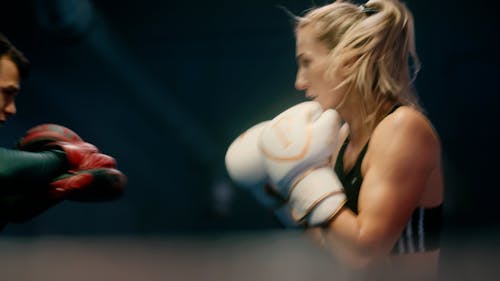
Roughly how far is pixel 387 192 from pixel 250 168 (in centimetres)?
24

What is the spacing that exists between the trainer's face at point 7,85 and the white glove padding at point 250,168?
1.71 feet

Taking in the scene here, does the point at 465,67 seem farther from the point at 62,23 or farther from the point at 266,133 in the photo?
the point at 266,133

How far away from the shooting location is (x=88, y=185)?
104cm

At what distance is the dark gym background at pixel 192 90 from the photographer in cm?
314

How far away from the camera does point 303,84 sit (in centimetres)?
98

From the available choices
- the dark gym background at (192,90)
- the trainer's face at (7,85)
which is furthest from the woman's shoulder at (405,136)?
the dark gym background at (192,90)

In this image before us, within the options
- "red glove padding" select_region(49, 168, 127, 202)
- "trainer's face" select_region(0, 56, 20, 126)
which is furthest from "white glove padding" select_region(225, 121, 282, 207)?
"trainer's face" select_region(0, 56, 20, 126)

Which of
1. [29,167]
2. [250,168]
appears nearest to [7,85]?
[29,167]

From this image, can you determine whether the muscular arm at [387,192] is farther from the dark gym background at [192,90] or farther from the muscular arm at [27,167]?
the dark gym background at [192,90]

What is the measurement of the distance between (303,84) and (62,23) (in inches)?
69.2

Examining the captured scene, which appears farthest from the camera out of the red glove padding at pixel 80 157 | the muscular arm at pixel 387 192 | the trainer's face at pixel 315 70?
the red glove padding at pixel 80 157

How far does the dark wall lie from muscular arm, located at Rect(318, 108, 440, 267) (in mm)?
1871

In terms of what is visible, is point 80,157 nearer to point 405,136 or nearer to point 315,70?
point 315,70

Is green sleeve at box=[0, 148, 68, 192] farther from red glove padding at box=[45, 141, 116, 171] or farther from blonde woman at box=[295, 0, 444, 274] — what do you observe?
blonde woman at box=[295, 0, 444, 274]
